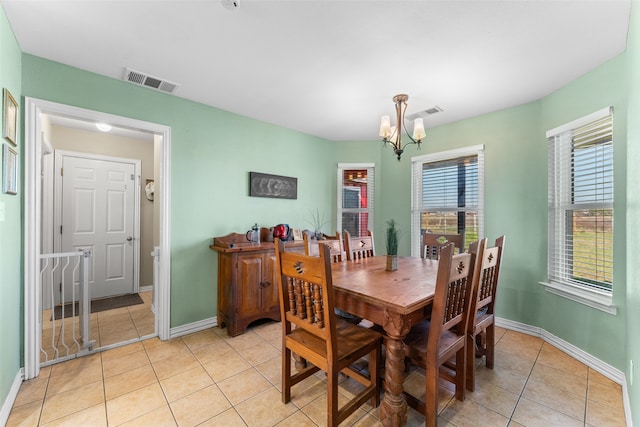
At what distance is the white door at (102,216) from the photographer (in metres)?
3.71

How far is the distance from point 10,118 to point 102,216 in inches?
102

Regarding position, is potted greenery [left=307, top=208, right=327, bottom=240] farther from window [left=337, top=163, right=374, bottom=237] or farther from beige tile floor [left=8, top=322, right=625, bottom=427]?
beige tile floor [left=8, top=322, right=625, bottom=427]

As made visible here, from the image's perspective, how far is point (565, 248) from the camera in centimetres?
261

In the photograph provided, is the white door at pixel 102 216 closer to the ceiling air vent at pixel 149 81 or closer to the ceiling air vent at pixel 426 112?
the ceiling air vent at pixel 149 81

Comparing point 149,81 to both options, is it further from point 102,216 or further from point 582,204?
point 582,204

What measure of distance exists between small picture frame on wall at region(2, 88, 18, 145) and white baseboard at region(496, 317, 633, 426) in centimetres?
419

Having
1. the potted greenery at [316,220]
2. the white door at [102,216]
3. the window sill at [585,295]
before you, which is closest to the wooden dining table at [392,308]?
the window sill at [585,295]

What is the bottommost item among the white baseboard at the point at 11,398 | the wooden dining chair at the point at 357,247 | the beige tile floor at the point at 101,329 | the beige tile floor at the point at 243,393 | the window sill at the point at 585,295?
the beige tile floor at the point at 243,393

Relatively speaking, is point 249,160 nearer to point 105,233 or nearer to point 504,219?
point 105,233

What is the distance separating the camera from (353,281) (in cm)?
185

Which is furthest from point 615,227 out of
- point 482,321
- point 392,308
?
point 392,308

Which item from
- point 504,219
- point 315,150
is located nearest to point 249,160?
point 315,150

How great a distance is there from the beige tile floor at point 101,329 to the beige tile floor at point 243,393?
0.23 m

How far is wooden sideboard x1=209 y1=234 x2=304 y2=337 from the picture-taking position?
2779 mm
